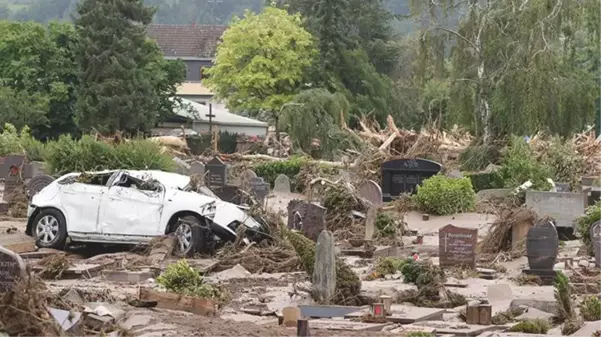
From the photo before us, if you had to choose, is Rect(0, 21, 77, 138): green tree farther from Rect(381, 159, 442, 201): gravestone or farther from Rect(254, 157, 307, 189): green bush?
Rect(381, 159, 442, 201): gravestone

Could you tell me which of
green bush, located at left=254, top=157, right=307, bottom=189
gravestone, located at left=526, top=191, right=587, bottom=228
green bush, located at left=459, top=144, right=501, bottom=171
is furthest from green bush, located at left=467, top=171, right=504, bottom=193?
gravestone, located at left=526, top=191, right=587, bottom=228

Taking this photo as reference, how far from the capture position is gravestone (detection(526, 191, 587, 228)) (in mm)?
29078

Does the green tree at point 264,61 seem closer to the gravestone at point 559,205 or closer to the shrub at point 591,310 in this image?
the gravestone at point 559,205

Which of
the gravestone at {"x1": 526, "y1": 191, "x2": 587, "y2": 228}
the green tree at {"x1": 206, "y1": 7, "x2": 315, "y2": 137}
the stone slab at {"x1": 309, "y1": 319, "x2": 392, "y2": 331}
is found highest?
the green tree at {"x1": 206, "y1": 7, "x2": 315, "y2": 137}

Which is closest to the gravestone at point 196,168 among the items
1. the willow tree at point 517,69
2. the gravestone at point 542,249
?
the willow tree at point 517,69

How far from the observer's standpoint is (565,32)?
153ft

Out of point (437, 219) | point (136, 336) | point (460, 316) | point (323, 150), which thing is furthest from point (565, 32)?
point (136, 336)

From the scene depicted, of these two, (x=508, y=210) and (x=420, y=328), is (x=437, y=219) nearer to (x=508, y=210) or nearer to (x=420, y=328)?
(x=508, y=210)

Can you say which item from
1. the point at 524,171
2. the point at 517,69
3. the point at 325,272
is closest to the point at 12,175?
the point at 524,171

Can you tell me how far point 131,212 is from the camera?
24.8 m

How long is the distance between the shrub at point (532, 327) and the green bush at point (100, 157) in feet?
64.4

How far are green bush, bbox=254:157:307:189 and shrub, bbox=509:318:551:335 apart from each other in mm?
28859

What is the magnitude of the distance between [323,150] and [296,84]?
98.3ft

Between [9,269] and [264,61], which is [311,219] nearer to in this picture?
[9,269]
